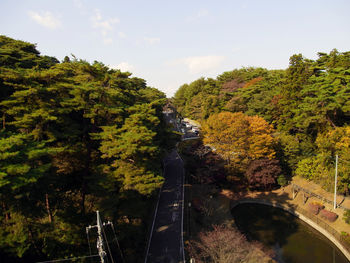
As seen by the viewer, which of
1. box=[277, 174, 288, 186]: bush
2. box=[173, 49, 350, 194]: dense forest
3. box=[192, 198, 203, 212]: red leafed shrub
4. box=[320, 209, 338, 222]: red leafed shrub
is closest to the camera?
box=[320, 209, 338, 222]: red leafed shrub

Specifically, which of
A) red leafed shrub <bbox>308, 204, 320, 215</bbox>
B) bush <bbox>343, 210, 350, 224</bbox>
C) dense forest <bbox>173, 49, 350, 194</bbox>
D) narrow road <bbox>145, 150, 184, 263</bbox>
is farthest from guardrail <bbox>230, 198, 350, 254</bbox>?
narrow road <bbox>145, 150, 184, 263</bbox>

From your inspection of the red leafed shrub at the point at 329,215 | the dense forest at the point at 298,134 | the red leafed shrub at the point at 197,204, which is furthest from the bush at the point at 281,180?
the red leafed shrub at the point at 197,204

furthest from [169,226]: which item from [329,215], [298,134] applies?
[298,134]

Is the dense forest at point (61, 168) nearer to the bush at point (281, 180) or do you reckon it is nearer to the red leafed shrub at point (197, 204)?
the red leafed shrub at point (197, 204)

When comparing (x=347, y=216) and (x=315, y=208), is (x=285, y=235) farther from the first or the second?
(x=347, y=216)

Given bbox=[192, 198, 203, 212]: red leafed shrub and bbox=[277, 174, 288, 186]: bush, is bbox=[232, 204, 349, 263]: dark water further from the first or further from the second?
bbox=[192, 198, 203, 212]: red leafed shrub

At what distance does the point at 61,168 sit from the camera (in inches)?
536

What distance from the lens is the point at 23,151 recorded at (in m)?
9.21

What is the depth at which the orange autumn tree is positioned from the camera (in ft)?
75.0

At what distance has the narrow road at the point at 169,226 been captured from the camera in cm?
1461

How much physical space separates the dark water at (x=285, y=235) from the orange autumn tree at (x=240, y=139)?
15.1 ft

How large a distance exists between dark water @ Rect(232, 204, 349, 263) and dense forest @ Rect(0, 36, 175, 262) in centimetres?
998

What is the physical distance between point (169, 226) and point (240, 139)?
1120 cm

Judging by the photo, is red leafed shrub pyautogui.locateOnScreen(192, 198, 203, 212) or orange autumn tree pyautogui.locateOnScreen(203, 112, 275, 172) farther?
orange autumn tree pyautogui.locateOnScreen(203, 112, 275, 172)
